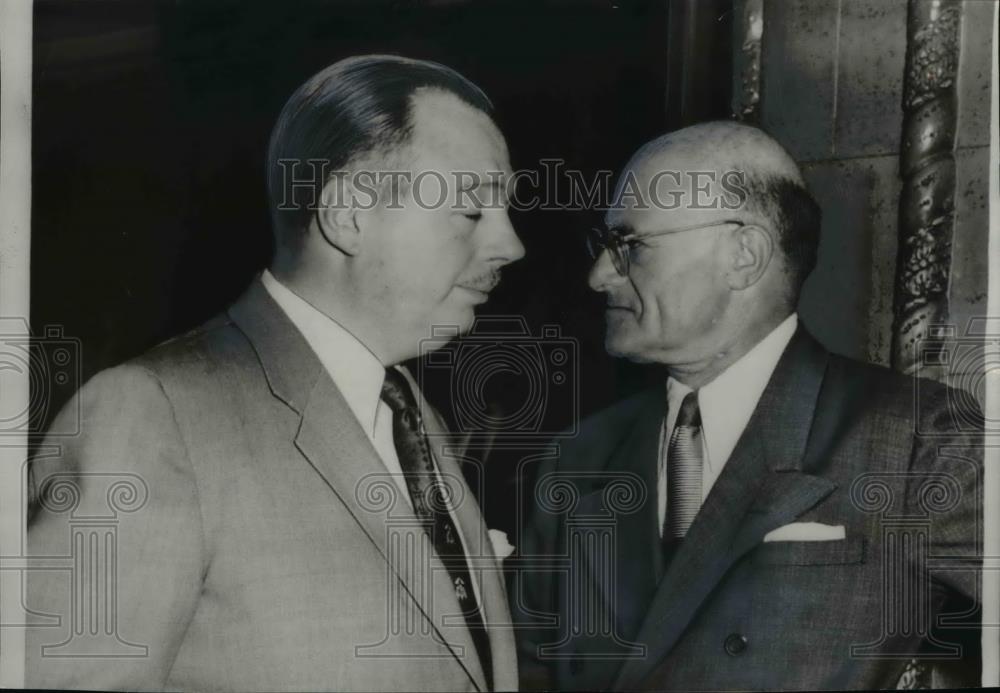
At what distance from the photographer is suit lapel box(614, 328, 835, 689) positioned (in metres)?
4.43

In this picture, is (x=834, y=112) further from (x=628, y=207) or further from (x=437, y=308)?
(x=437, y=308)

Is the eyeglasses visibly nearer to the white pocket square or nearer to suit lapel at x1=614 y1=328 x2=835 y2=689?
suit lapel at x1=614 y1=328 x2=835 y2=689

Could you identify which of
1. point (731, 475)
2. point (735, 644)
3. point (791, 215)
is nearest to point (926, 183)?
point (791, 215)

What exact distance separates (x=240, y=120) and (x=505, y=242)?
94cm

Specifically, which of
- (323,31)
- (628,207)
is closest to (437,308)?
(628,207)

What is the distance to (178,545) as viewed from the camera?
14.2 ft

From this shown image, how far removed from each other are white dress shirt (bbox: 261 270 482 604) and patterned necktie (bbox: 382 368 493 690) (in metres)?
0.02

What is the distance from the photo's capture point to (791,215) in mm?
4543

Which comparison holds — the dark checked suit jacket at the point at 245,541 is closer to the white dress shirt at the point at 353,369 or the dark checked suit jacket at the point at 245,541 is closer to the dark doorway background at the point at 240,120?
the white dress shirt at the point at 353,369

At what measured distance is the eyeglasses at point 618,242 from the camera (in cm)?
454

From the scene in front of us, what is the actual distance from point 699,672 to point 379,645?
0.99 meters
